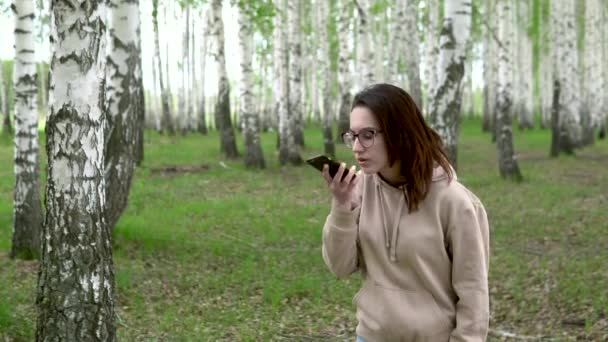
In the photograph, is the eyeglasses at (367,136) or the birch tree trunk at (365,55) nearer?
the eyeglasses at (367,136)

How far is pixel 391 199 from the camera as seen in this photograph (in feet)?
8.89

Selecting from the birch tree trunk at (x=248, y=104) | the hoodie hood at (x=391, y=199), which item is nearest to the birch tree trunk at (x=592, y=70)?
the birch tree trunk at (x=248, y=104)

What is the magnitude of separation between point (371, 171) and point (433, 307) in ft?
1.66

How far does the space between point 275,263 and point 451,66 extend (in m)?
4.16

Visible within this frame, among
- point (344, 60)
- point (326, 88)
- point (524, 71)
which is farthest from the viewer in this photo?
point (524, 71)

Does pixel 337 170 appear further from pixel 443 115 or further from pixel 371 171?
pixel 443 115

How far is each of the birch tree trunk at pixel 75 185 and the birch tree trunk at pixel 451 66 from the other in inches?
276

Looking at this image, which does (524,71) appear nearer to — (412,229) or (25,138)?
(25,138)

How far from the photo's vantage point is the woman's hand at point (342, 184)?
2.61 m

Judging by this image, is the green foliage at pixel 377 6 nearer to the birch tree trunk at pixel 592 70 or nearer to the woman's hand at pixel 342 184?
the birch tree trunk at pixel 592 70

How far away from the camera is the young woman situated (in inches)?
101

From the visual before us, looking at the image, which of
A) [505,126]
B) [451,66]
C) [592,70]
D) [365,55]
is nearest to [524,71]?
[592,70]

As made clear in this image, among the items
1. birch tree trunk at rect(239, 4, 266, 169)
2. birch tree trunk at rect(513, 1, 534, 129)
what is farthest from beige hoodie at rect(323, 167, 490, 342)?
birch tree trunk at rect(513, 1, 534, 129)

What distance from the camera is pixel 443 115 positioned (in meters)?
11.8
